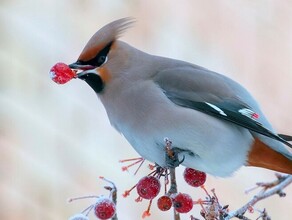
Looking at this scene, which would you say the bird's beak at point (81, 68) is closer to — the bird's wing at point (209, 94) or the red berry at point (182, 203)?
the bird's wing at point (209, 94)

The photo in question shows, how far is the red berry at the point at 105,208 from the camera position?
→ 6.90 ft

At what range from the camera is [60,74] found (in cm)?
237

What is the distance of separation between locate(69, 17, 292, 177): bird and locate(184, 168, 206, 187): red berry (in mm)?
22

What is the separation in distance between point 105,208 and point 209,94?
65 centimetres

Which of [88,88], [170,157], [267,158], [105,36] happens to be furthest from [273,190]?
[88,88]

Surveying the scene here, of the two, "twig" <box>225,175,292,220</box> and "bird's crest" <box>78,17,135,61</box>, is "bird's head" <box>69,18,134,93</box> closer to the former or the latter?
A: "bird's crest" <box>78,17,135,61</box>

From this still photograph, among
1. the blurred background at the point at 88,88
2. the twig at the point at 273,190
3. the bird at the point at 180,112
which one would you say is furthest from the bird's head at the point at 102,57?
the blurred background at the point at 88,88

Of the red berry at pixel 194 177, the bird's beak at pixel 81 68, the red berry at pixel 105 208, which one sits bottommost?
the red berry at pixel 105 208

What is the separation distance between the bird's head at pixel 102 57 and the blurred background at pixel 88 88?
1.21 m

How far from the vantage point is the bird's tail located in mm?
2543

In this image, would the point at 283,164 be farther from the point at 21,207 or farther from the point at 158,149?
the point at 21,207

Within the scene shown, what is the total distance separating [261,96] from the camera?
13.1 ft

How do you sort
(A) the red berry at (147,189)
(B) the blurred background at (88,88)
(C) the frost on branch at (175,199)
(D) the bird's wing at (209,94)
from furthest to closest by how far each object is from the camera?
(B) the blurred background at (88,88) → (D) the bird's wing at (209,94) → (A) the red berry at (147,189) → (C) the frost on branch at (175,199)

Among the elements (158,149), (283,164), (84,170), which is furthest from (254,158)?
(84,170)
